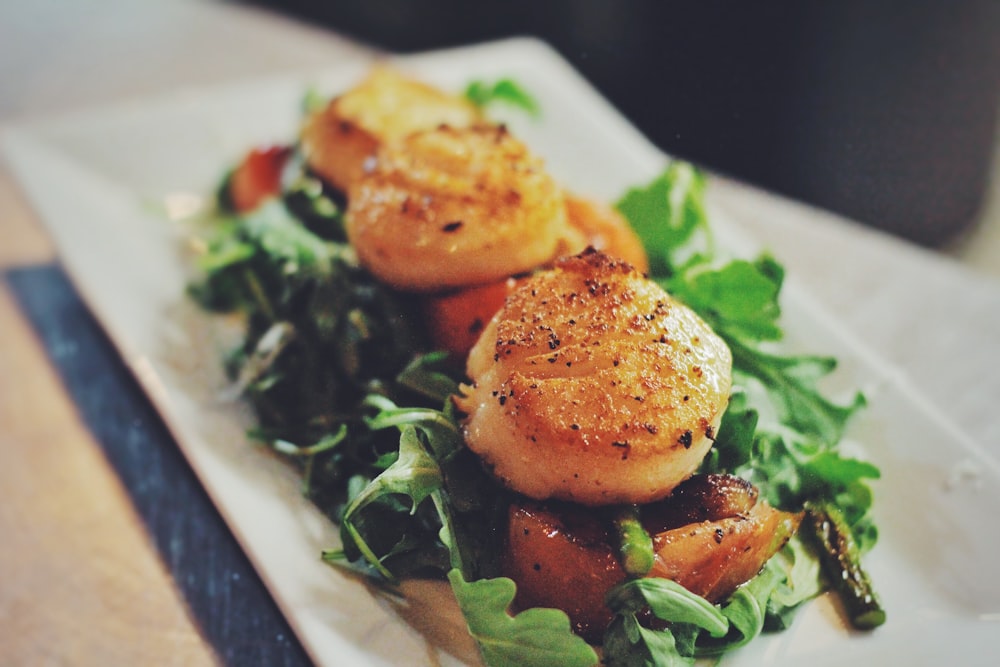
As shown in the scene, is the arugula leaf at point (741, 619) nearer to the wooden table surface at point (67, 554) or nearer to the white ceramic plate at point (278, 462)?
the white ceramic plate at point (278, 462)

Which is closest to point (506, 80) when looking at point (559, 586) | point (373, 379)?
point (373, 379)

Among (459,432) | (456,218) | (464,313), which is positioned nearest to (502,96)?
(456,218)

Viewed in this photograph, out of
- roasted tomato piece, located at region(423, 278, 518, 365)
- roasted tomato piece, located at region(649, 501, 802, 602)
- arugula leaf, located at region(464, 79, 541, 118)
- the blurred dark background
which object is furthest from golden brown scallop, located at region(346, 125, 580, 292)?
the blurred dark background

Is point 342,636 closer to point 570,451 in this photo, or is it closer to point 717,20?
point 570,451

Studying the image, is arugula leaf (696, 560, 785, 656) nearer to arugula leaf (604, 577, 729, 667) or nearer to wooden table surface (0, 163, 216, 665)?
arugula leaf (604, 577, 729, 667)

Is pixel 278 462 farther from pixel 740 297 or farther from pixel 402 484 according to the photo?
pixel 740 297

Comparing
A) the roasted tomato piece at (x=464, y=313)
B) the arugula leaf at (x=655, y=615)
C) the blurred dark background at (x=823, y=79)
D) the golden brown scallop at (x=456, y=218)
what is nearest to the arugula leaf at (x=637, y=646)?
the arugula leaf at (x=655, y=615)
